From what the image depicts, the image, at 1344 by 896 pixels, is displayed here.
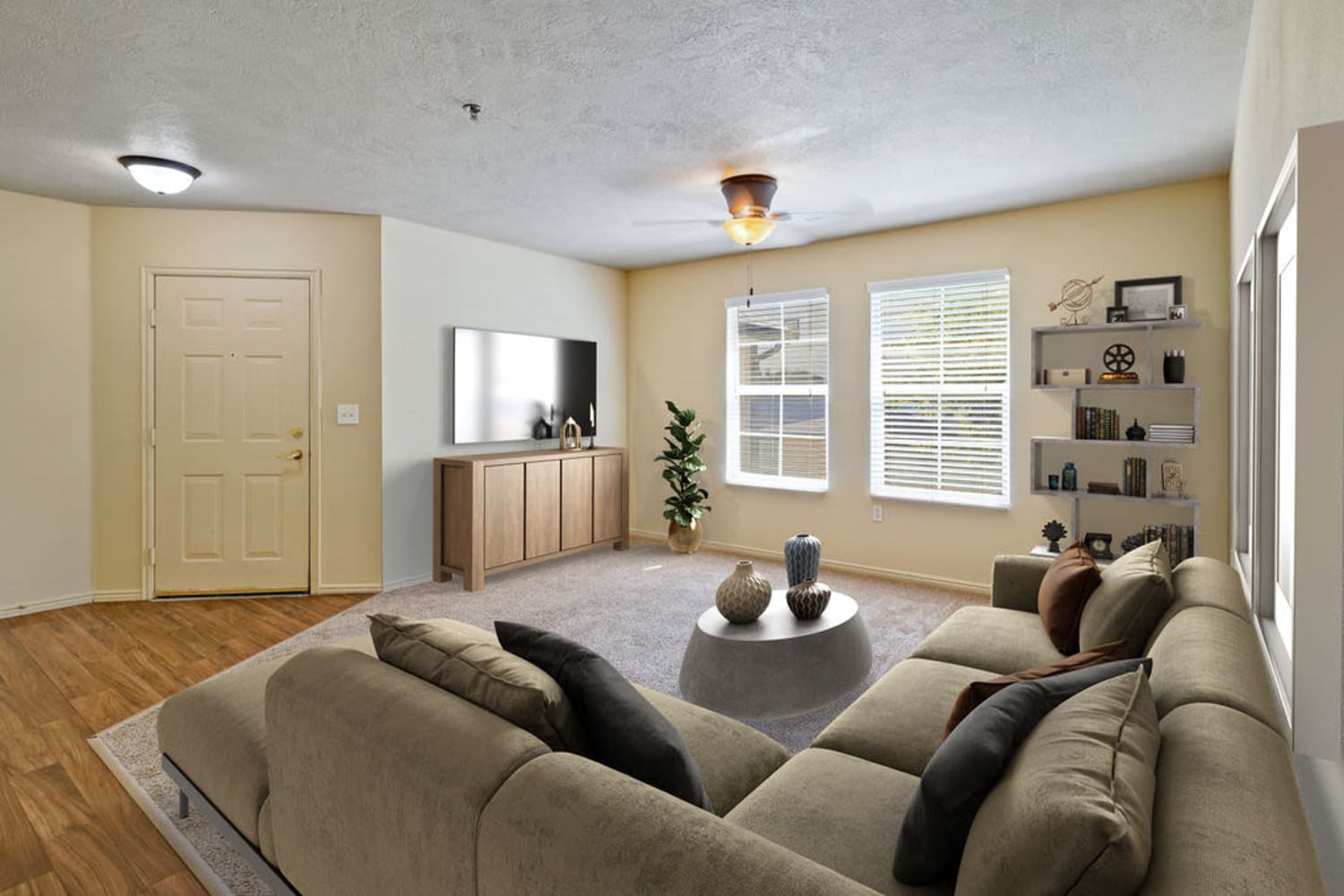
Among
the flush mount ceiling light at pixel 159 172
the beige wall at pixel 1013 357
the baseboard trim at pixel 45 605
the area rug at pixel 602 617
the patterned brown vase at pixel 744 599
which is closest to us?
the area rug at pixel 602 617

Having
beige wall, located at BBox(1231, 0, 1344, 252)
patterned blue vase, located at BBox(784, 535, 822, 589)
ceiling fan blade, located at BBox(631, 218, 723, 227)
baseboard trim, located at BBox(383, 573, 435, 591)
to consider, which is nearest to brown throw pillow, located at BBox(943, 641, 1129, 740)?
beige wall, located at BBox(1231, 0, 1344, 252)

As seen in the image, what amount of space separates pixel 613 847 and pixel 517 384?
4.77 meters

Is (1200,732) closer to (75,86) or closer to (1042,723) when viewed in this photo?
(1042,723)

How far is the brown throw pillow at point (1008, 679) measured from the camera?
137 centimetres

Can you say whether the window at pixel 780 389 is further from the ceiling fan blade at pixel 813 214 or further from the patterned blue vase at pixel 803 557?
the patterned blue vase at pixel 803 557

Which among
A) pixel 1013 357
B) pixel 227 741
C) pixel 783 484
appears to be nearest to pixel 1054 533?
pixel 1013 357

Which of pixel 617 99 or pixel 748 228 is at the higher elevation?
pixel 617 99

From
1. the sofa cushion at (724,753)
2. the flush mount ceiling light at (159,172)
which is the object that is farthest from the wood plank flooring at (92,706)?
the flush mount ceiling light at (159,172)

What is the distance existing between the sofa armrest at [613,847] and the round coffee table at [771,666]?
5.34 ft

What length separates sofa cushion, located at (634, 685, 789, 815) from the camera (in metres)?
1.57

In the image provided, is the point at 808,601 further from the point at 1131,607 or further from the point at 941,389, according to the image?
the point at 941,389

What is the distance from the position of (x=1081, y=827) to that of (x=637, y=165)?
346 centimetres

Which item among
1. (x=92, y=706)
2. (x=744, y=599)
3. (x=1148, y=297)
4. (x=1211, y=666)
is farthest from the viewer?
(x=1148, y=297)

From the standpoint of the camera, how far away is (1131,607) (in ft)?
6.87
